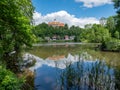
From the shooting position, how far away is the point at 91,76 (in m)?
9.91

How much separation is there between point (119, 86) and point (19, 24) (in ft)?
18.7

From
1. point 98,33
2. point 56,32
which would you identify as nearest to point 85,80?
point 98,33

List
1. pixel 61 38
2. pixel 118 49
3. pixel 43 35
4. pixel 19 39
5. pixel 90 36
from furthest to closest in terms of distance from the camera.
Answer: pixel 61 38, pixel 43 35, pixel 90 36, pixel 118 49, pixel 19 39

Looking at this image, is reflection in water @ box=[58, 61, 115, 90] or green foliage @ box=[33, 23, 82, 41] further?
green foliage @ box=[33, 23, 82, 41]

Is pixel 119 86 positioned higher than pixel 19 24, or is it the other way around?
pixel 19 24

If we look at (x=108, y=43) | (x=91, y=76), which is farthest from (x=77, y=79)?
(x=108, y=43)

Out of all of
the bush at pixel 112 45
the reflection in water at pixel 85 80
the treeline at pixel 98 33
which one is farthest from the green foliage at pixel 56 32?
the reflection in water at pixel 85 80

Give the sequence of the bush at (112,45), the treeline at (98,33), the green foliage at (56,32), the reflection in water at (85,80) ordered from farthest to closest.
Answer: the green foliage at (56,32)
the treeline at (98,33)
the bush at (112,45)
the reflection in water at (85,80)

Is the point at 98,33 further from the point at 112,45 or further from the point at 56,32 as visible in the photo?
the point at 56,32

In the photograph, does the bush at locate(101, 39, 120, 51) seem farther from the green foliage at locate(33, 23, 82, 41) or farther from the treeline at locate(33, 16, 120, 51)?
the green foliage at locate(33, 23, 82, 41)

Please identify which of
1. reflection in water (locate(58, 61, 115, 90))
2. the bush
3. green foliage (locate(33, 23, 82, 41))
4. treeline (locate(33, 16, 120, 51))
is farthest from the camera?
green foliage (locate(33, 23, 82, 41))

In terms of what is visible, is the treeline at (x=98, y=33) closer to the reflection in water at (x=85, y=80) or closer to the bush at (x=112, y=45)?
the bush at (x=112, y=45)

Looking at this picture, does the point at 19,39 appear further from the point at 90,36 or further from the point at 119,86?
the point at 90,36

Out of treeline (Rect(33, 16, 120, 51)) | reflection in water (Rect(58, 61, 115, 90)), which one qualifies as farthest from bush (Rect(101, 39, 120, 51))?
reflection in water (Rect(58, 61, 115, 90))
